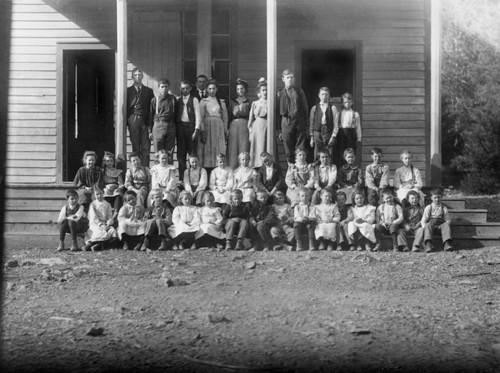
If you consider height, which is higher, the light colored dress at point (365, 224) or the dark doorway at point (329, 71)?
the dark doorway at point (329, 71)

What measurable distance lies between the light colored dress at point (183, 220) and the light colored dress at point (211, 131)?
59.0 inches

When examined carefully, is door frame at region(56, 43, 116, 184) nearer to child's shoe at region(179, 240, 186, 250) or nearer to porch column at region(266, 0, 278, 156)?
porch column at region(266, 0, 278, 156)

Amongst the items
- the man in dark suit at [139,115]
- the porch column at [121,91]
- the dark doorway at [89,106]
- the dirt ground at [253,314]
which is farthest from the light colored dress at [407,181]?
the dark doorway at [89,106]

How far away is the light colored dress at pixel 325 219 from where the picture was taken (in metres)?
10.6

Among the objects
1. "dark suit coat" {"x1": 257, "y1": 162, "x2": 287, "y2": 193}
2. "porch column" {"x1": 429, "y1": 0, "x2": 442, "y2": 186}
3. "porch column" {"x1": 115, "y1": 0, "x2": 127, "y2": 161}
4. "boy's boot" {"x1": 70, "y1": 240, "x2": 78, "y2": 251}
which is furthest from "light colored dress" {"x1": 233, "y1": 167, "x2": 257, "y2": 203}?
"porch column" {"x1": 429, "y1": 0, "x2": 442, "y2": 186}

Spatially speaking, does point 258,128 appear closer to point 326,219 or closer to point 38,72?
point 326,219

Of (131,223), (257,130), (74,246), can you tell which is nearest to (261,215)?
(131,223)

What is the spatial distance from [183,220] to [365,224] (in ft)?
7.75

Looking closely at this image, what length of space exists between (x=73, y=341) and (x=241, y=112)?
7.16 m

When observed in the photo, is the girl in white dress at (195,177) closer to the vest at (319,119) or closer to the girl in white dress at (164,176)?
the girl in white dress at (164,176)

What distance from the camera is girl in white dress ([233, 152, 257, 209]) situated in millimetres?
11250

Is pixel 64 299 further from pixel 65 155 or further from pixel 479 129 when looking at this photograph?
pixel 479 129

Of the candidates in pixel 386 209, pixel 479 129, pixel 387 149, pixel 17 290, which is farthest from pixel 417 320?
pixel 479 129

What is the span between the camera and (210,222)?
35.3ft
